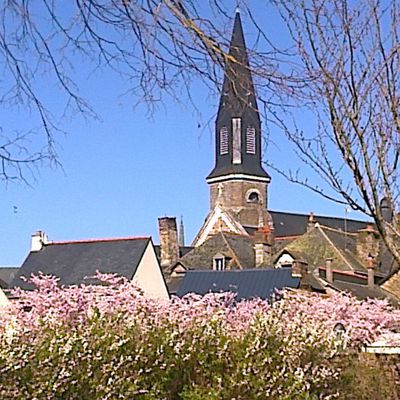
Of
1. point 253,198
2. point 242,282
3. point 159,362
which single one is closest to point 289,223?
point 253,198

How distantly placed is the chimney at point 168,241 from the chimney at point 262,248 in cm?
427

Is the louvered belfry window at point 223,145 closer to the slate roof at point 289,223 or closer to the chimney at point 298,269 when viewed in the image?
the slate roof at point 289,223

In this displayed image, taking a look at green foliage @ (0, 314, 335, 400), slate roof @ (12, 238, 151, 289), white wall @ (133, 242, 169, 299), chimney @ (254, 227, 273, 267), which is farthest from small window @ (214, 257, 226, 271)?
green foliage @ (0, 314, 335, 400)

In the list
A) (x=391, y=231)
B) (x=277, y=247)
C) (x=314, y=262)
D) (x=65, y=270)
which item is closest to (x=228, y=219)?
(x=277, y=247)

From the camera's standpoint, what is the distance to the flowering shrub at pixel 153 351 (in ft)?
28.7

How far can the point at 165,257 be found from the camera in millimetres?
38188

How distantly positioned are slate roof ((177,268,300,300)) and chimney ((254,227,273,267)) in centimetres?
550

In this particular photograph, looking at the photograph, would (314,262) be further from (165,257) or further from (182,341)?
(182,341)

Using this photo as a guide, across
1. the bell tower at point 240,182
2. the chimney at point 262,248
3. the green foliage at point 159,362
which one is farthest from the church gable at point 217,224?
the green foliage at point 159,362

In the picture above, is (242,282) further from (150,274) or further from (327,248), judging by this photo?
(327,248)

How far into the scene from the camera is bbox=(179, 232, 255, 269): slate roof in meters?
36.6

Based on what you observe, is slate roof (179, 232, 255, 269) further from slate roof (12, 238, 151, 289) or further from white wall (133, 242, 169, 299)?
slate roof (12, 238, 151, 289)

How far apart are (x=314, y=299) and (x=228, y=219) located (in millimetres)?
49330

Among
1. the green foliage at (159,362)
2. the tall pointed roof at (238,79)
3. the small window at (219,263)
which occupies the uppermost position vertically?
the small window at (219,263)
